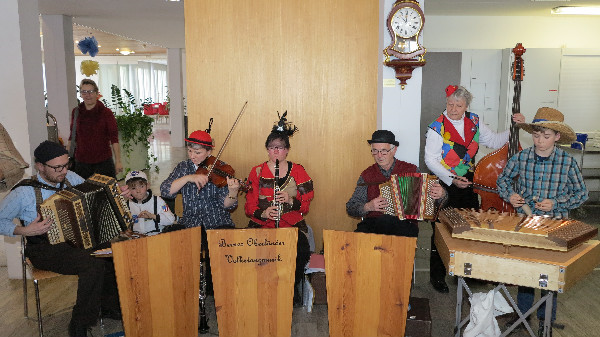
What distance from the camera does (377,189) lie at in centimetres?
338

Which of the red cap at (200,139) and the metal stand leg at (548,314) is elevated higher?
the red cap at (200,139)

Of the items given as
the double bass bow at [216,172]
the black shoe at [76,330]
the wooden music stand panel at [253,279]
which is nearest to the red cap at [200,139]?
the double bass bow at [216,172]

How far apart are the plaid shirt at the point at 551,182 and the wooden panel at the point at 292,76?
1236 millimetres

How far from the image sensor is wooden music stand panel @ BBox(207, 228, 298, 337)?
2.63 meters

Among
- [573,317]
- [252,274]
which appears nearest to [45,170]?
[252,274]

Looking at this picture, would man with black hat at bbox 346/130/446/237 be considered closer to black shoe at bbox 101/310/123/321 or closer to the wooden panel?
the wooden panel

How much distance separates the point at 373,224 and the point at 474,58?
4.49m

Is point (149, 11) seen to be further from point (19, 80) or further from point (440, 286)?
point (440, 286)

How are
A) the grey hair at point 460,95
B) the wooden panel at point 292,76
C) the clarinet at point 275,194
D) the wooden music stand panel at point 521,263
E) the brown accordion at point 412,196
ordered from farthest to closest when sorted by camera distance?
the wooden panel at point 292,76, the grey hair at point 460,95, the clarinet at point 275,194, the brown accordion at point 412,196, the wooden music stand panel at point 521,263

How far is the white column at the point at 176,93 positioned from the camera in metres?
12.4

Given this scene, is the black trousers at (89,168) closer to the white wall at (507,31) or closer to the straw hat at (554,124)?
the straw hat at (554,124)

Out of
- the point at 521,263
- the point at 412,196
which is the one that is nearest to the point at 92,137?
the point at 412,196

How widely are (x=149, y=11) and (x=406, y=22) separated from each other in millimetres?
4717

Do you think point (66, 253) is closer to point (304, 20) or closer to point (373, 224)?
point (373, 224)
